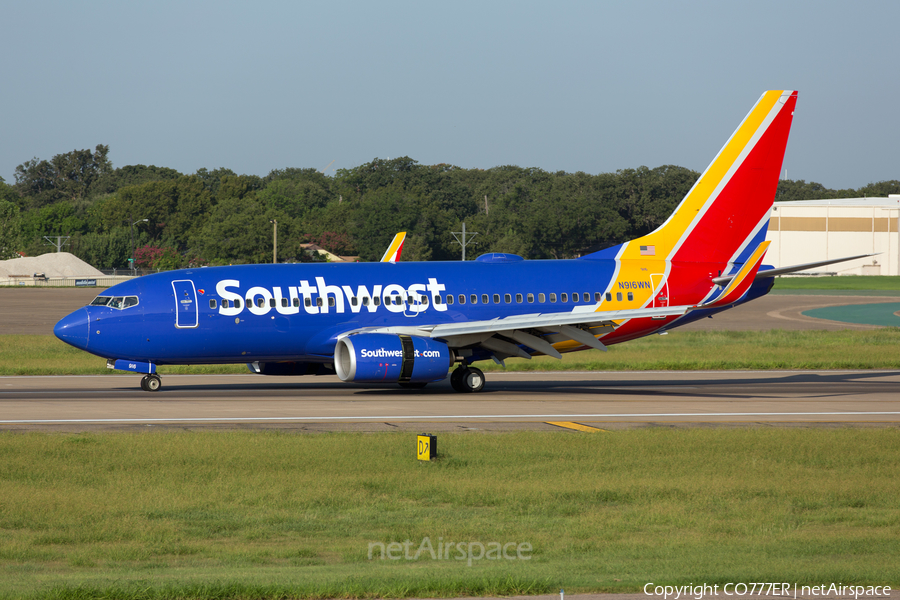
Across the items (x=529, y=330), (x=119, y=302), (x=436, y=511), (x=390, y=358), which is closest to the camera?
(x=436, y=511)

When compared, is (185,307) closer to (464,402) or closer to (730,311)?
(464,402)

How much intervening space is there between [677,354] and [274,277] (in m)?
24.3

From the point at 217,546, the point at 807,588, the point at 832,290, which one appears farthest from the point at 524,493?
the point at 832,290

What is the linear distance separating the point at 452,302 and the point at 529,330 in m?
2.94

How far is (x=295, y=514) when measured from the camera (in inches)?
599

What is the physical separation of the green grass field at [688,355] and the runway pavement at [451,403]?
362cm

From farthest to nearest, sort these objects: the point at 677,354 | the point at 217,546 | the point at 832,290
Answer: the point at 832,290, the point at 677,354, the point at 217,546

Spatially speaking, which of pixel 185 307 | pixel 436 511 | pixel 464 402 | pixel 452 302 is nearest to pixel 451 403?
pixel 464 402

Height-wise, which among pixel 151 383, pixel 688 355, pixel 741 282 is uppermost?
pixel 741 282

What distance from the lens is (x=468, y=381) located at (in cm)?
3416

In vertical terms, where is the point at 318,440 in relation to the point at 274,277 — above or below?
below

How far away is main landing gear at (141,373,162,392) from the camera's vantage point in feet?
109

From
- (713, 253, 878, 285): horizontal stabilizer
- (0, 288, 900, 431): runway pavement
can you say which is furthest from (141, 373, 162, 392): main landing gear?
(713, 253, 878, 285): horizontal stabilizer

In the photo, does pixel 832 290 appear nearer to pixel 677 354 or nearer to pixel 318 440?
pixel 677 354
